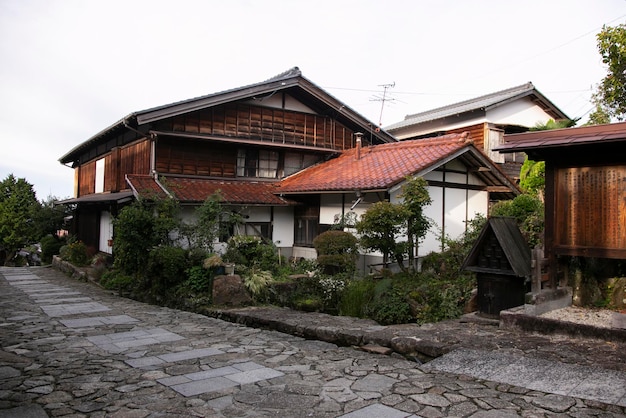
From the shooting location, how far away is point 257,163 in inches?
773

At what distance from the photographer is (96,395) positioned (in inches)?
205

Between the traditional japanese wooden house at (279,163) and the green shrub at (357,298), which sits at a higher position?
the traditional japanese wooden house at (279,163)

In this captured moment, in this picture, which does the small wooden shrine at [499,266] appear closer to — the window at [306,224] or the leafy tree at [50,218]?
the window at [306,224]

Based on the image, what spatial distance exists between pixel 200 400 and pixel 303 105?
16911 millimetres

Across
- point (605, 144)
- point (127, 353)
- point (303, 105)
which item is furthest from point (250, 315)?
point (303, 105)

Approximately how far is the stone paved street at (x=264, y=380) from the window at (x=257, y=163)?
11.3m

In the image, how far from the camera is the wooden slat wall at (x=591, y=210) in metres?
7.87

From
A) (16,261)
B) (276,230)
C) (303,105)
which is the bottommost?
(16,261)

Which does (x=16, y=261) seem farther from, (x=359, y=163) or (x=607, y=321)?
(x=607, y=321)

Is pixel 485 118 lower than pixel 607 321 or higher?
higher

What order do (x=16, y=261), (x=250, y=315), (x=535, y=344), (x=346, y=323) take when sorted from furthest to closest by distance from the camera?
1. (x=16, y=261)
2. (x=250, y=315)
3. (x=346, y=323)
4. (x=535, y=344)

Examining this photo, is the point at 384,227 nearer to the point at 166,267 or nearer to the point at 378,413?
the point at 166,267

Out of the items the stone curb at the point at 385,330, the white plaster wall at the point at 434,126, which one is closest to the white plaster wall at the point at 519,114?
the white plaster wall at the point at 434,126

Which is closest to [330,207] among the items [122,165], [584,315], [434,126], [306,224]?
[306,224]
